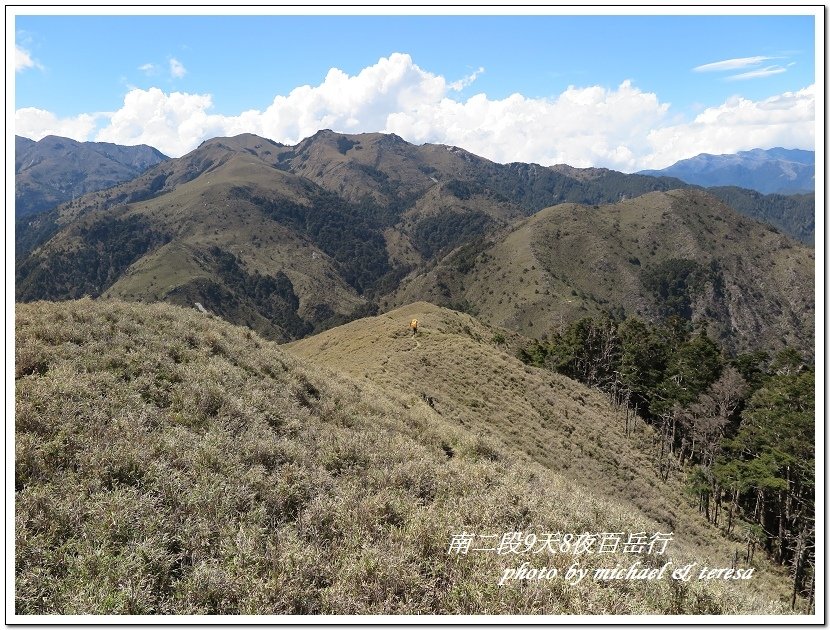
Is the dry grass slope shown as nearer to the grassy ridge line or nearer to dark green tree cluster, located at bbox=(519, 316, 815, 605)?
dark green tree cluster, located at bbox=(519, 316, 815, 605)

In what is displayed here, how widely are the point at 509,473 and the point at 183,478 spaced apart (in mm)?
8292

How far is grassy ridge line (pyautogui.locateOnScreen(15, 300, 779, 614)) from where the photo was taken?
604 centimetres

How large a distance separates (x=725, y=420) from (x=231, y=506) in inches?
2055

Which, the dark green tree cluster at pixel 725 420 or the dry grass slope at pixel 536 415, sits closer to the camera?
the dry grass slope at pixel 536 415

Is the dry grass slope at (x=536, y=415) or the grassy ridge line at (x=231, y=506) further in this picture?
the dry grass slope at (x=536, y=415)

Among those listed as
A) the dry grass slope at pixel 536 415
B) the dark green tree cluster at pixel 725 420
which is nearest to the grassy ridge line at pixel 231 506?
the dry grass slope at pixel 536 415

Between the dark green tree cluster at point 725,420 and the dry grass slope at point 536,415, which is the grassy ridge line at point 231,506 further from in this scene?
the dark green tree cluster at point 725,420

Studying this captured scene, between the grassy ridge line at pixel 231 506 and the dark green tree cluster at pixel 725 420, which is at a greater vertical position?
the grassy ridge line at pixel 231 506

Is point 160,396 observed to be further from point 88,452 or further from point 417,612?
point 417,612

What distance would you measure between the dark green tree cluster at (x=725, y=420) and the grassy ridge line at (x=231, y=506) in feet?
88.0

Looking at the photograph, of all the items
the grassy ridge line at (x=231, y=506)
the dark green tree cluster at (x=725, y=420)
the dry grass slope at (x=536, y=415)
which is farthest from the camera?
the dark green tree cluster at (x=725, y=420)

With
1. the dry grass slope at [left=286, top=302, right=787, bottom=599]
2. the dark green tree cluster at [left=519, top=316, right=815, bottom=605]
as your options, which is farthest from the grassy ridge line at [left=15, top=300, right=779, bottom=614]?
the dark green tree cluster at [left=519, top=316, right=815, bottom=605]

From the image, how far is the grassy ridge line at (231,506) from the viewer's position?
19.8ft

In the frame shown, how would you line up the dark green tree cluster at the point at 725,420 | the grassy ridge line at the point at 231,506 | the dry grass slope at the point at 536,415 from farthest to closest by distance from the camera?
the dark green tree cluster at the point at 725,420, the dry grass slope at the point at 536,415, the grassy ridge line at the point at 231,506
